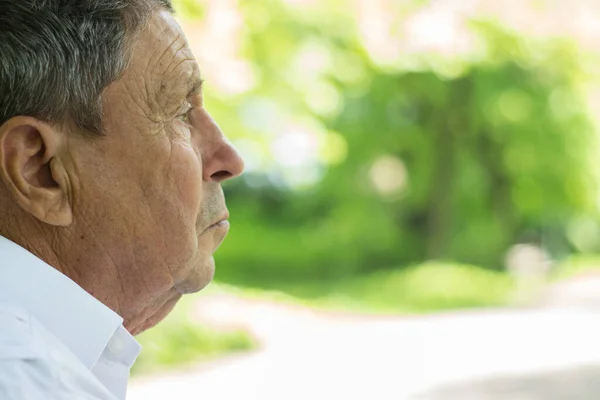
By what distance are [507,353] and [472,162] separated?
7.33 m

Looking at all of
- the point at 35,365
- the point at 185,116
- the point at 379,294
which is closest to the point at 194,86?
the point at 185,116

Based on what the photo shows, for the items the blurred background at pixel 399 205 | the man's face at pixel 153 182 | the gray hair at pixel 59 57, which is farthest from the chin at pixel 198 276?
the blurred background at pixel 399 205

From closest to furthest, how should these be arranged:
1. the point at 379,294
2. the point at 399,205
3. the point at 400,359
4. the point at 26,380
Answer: the point at 26,380 → the point at 400,359 → the point at 379,294 → the point at 399,205

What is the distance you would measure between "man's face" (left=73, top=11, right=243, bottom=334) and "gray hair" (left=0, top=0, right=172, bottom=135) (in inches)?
1.1

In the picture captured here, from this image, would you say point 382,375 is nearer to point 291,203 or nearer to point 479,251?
point 479,251

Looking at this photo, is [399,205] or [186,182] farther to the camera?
[399,205]

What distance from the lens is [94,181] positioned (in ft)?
3.30

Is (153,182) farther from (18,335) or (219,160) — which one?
(18,335)

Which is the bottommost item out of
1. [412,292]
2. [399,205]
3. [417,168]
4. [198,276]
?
[198,276]

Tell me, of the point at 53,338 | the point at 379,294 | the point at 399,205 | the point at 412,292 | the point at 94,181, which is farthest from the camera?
the point at 399,205

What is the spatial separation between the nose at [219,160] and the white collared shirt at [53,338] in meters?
0.26

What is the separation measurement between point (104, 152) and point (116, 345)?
22 centimetres

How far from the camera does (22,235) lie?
3.22 feet

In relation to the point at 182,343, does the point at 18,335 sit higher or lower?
lower
